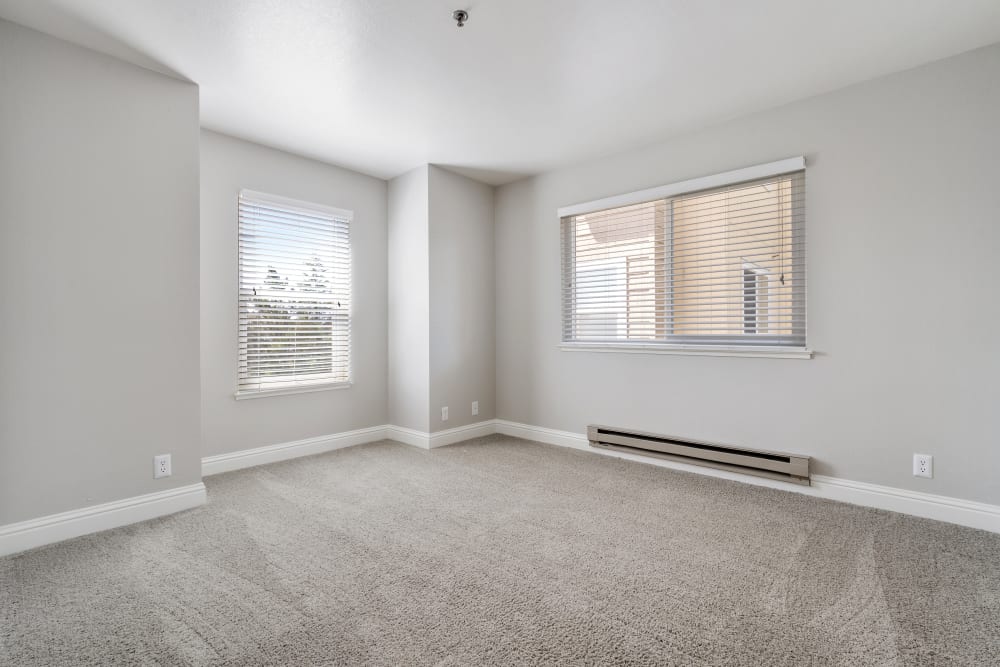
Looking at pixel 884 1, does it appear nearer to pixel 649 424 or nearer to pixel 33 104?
pixel 649 424

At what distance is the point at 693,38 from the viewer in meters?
2.39

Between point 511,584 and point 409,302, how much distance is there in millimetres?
2942

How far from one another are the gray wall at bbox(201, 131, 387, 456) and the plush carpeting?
0.78 metres

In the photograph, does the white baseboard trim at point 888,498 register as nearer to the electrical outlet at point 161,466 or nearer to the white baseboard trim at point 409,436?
the white baseboard trim at point 409,436

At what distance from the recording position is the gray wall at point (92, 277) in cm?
229

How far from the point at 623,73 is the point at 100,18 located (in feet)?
8.85

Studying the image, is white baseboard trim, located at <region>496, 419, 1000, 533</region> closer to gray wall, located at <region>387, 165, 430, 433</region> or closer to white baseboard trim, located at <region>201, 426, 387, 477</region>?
gray wall, located at <region>387, 165, 430, 433</region>

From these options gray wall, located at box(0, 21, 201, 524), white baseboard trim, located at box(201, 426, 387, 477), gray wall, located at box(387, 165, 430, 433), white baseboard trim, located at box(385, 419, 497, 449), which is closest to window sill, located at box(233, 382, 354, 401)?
white baseboard trim, located at box(201, 426, 387, 477)

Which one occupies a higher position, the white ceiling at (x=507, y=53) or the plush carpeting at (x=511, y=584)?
the white ceiling at (x=507, y=53)

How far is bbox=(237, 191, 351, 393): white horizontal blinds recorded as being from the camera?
3.69 m

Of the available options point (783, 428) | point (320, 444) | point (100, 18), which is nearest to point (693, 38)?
point (783, 428)

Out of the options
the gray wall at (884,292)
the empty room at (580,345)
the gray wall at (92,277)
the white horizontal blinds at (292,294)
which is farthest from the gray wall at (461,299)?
the gray wall at (92,277)

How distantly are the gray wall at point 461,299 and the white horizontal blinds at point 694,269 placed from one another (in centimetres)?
88

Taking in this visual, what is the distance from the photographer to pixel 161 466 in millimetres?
2711
